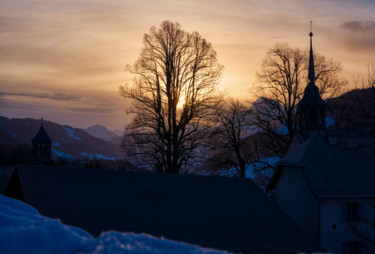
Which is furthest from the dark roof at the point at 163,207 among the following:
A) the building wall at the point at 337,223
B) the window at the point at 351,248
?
the window at the point at 351,248

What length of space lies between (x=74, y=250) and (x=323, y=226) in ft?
89.0

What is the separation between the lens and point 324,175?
92.5 ft

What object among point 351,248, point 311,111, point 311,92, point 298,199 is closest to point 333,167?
point 298,199

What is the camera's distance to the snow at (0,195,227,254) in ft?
4.28

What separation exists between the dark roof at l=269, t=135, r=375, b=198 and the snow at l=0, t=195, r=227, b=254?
85.7 ft

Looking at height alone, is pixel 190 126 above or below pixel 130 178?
above

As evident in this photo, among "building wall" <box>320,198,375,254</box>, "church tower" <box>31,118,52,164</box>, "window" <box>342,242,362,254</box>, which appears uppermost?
"church tower" <box>31,118,52,164</box>

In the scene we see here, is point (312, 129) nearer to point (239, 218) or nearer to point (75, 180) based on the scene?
point (239, 218)

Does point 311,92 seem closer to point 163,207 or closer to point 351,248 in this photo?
point 351,248

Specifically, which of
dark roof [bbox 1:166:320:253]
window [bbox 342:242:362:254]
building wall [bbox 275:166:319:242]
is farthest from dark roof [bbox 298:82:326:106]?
dark roof [bbox 1:166:320:253]

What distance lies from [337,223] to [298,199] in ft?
9.89

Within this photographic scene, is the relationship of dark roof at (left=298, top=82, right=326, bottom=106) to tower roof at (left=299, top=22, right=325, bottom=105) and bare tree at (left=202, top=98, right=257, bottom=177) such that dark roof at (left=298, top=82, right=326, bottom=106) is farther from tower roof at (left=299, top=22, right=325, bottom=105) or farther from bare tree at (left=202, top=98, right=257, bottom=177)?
bare tree at (left=202, top=98, right=257, bottom=177)

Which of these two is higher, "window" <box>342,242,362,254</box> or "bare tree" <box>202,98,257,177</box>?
"bare tree" <box>202,98,257,177</box>

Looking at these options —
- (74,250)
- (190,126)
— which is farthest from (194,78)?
(74,250)
